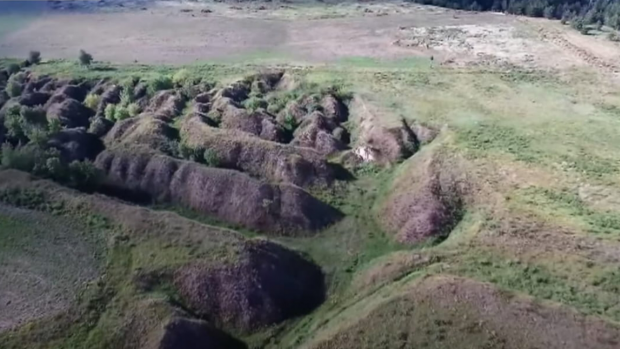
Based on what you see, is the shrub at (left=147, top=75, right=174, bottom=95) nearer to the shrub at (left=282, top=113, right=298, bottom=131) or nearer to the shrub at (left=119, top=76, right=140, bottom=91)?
the shrub at (left=119, top=76, right=140, bottom=91)

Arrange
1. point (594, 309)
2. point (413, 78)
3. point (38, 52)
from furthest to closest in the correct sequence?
point (38, 52), point (413, 78), point (594, 309)

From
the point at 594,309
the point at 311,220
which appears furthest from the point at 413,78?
the point at 594,309

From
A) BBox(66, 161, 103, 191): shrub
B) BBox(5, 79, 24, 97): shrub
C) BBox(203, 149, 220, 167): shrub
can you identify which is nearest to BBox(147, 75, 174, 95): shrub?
BBox(5, 79, 24, 97): shrub

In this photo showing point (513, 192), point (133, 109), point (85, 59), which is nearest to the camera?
point (513, 192)

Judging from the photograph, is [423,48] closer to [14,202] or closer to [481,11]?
[481,11]

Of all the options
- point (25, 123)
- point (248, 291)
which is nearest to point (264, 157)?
point (248, 291)

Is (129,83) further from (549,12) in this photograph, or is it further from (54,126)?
(549,12)
